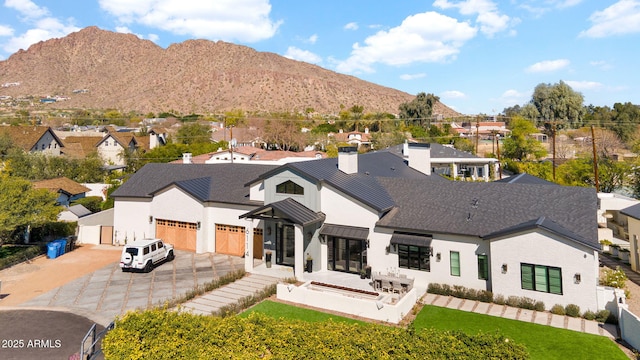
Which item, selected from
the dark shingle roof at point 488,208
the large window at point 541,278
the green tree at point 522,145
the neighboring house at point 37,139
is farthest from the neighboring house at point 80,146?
the green tree at point 522,145

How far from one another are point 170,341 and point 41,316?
10.9 m

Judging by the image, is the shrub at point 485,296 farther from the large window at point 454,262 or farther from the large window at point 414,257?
the large window at point 414,257

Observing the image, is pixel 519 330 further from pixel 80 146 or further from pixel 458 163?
pixel 80 146

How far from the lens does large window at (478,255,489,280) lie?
18.6 metres

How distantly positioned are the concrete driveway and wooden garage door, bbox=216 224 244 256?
3.13 feet

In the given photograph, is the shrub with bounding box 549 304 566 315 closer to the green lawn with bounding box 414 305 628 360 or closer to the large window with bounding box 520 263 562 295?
the large window with bounding box 520 263 562 295

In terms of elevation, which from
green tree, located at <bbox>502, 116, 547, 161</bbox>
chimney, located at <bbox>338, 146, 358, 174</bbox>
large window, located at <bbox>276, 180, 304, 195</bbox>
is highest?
green tree, located at <bbox>502, 116, 547, 161</bbox>

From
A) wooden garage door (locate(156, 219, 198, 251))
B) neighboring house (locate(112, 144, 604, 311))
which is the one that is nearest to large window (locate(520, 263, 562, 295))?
neighboring house (locate(112, 144, 604, 311))

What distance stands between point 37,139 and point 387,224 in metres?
72.4

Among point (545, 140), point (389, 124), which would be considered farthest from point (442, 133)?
point (545, 140)

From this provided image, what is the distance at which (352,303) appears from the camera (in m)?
17.2

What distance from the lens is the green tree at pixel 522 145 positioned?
66.0 m

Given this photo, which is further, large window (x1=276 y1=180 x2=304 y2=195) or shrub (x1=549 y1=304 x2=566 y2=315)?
large window (x1=276 y1=180 x2=304 y2=195)

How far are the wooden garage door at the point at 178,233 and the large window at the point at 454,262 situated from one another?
59.9 ft
